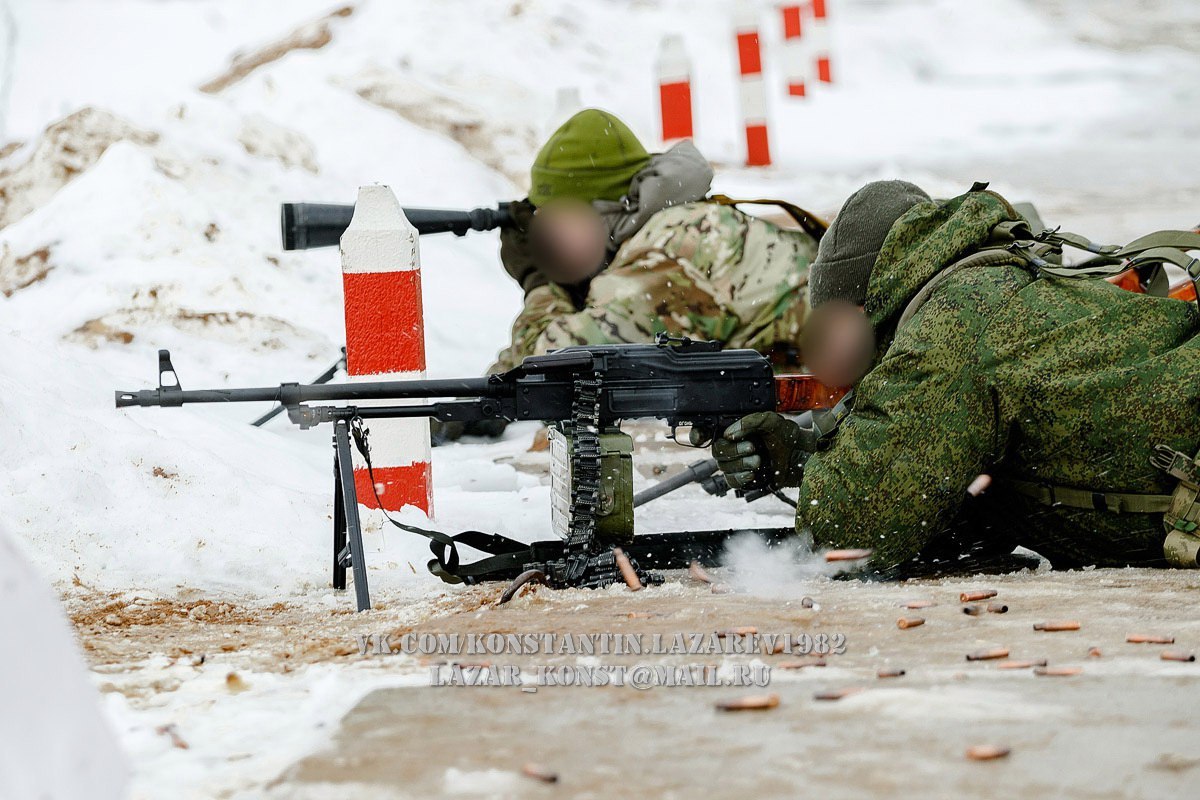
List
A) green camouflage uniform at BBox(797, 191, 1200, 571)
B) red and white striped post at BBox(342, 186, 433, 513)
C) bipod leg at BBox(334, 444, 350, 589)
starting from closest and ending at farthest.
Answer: green camouflage uniform at BBox(797, 191, 1200, 571) < bipod leg at BBox(334, 444, 350, 589) < red and white striped post at BBox(342, 186, 433, 513)

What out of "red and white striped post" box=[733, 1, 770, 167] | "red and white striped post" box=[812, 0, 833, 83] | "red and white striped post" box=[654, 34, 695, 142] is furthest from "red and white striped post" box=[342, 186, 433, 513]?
"red and white striped post" box=[812, 0, 833, 83]

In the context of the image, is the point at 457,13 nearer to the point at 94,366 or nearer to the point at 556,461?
the point at 94,366

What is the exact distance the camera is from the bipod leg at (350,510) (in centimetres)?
315

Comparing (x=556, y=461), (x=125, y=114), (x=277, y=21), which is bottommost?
(x=556, y=461)

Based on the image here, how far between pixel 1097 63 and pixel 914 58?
2.72 meters

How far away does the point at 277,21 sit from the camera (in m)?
15.5

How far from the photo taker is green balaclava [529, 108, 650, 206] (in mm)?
A: 5629

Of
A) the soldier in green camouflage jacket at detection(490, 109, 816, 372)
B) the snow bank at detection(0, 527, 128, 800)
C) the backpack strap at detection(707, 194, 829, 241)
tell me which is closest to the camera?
the snow bank at detection(0, 527, 128, 800)

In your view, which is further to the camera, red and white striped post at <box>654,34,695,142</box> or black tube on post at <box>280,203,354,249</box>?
red and white striped post at <box>654,34,695,142</box>

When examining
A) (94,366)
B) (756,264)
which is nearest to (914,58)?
(756,264)

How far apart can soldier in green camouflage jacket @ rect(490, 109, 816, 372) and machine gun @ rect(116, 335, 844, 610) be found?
1.55 meters

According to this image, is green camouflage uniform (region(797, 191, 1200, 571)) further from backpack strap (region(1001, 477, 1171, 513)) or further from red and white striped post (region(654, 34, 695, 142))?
red and white striped post (region(654, 34, 695, 142))

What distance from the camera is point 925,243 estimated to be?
3.32 metres

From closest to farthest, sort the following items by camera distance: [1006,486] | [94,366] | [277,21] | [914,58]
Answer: [1006,486] → [94,366] → [277,21] → [914,58]
